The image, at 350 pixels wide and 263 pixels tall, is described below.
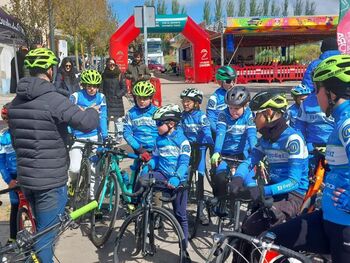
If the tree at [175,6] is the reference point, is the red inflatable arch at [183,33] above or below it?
below

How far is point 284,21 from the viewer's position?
27.2 m

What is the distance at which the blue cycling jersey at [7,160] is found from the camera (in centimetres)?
440

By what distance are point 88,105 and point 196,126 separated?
157 cm

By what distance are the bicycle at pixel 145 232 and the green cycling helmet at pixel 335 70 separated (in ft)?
6.51

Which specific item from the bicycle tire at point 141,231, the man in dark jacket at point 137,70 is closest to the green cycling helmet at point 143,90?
the bicycle tire at point 141,231

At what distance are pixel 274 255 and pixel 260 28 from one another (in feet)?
85.2

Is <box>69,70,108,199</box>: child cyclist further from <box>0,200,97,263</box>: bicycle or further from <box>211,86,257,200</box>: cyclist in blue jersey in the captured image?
<box>0,200,97,263</box>: bicycle

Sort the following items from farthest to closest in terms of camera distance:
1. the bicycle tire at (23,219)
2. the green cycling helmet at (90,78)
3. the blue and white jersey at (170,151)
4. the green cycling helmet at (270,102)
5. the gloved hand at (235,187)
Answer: the green cycling helmet at (90,78)
the blue and white jersey at (170,151)
the bicycle tire at (23,219)
the green cycling helmet at (270,102)
the gloved hand at (235,187)

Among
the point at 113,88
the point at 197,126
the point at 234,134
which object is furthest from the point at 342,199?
the point at 113,88

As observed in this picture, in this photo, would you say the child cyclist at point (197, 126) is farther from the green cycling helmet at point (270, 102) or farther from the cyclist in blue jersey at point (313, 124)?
the green cycling helmet at point (270, 102)

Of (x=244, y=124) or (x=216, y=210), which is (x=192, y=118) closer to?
(x=244, y=124)

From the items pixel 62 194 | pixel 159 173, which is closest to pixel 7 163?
pixel 62 194

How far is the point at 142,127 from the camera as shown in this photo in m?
5.46

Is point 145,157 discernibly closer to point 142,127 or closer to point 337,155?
point 142,127
